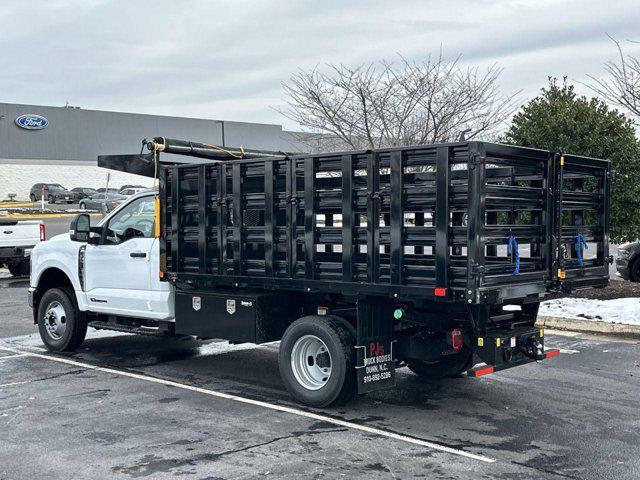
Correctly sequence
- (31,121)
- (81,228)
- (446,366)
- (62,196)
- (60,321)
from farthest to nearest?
(31,121) → (62,196) → (60,321) → (81,228) → (446,366)

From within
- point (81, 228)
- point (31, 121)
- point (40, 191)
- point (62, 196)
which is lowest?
point (81, 228)

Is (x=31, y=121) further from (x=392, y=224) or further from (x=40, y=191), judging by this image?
(x=392, y=224)

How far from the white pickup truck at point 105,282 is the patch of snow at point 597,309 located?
6.33 metres

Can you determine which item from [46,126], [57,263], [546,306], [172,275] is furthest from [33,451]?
[46,126]

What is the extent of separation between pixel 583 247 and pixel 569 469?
2.87 meters

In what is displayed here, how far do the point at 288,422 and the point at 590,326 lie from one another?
21.1 ft

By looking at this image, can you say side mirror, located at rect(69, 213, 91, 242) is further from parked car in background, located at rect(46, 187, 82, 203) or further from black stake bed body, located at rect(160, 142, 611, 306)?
parked car in background, located at rect(46, 187, 82, 203)

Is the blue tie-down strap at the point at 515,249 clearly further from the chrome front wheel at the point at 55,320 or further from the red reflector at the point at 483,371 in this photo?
the chrome front wheel at the point at 55,320

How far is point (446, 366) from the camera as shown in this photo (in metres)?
8.88

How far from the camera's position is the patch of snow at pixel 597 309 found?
478 inches

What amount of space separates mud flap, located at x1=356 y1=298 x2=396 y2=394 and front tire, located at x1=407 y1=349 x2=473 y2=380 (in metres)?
1.11

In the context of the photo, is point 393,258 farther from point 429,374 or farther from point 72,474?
point 72,474

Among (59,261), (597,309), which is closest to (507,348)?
(597,309)

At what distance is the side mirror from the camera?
1007cm
